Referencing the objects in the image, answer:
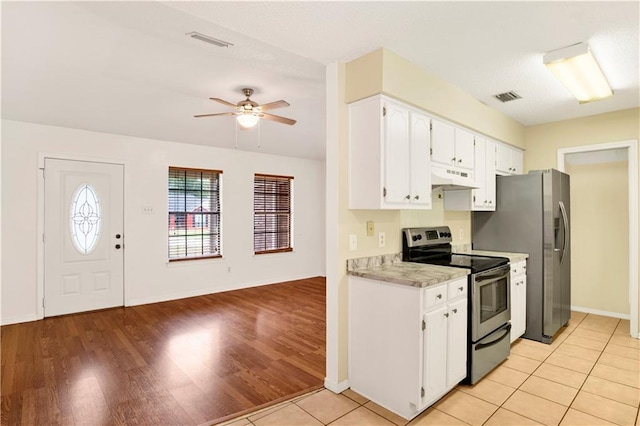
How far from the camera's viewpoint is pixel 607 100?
3.66 meters

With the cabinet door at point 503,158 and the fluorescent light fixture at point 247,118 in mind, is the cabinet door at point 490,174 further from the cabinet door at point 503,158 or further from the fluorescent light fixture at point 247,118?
the fluorescent light fixture at point 247,118

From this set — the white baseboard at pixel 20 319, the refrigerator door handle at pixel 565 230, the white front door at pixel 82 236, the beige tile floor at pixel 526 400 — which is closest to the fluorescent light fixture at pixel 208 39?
the beige tile floor at pixel 526 400

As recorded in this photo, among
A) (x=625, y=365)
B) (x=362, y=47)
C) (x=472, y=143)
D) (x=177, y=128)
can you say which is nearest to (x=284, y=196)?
(x=177, y=128)

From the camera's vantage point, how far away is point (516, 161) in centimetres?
453

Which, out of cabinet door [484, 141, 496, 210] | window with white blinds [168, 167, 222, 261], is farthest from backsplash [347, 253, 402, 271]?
window with white blinds [168, 167, 222, 261]

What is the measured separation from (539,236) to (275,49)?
3241mm

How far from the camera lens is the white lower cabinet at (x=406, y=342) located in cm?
222

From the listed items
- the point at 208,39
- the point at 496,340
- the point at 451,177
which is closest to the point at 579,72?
the point at 451,177

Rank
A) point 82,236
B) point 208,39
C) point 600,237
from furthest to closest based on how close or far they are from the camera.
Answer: point 82,236 < point 600,237 < point 208,39

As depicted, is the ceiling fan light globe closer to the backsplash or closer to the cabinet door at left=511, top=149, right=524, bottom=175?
the backsplash

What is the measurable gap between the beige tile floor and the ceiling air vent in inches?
102

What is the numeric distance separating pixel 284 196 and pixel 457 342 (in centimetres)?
512

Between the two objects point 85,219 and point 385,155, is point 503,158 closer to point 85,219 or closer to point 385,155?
point 385,155

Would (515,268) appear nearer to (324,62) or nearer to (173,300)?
(324,62)
